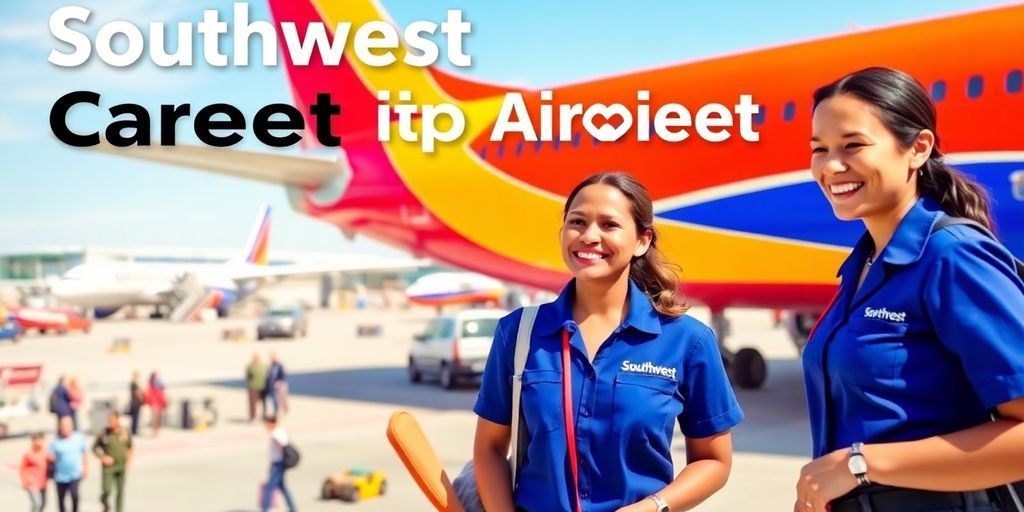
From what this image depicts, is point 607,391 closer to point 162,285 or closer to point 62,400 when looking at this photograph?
point 62,400

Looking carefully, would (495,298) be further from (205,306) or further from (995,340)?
(995,340)

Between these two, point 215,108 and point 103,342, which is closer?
point 215,108

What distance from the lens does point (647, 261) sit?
124 inches

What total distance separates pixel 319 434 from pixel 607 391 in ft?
41.7

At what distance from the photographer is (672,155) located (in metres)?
15.4

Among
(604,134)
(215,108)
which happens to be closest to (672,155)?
(604,134)

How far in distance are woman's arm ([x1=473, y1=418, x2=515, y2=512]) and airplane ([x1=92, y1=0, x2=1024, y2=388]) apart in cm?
1076

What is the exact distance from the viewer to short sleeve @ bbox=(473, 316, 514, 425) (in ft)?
9.71

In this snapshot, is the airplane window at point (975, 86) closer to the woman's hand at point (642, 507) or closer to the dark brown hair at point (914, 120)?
the dark brown hair at point (914, 120)

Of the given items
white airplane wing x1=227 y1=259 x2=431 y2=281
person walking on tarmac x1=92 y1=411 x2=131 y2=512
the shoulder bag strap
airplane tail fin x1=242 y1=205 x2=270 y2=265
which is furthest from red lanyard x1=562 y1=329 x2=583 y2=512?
airplane tail fin x1=242 y1=205 x2=270 y2=265

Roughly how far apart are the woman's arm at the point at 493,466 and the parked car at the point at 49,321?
49480 mm

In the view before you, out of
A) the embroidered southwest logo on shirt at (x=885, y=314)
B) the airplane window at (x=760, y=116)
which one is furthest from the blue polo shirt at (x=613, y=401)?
the airplane window at (x=760, y=116)

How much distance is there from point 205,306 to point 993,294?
58.5 m

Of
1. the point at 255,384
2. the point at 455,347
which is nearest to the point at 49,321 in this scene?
the point at 455,347
